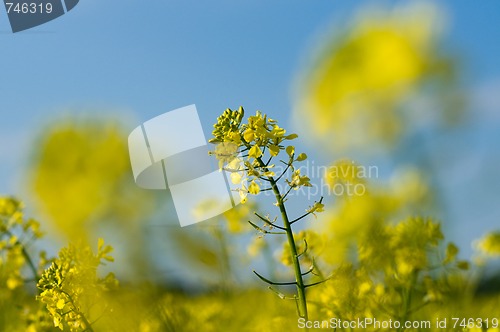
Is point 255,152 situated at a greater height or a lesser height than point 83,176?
greater

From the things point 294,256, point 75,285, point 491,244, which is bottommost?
point 491,244

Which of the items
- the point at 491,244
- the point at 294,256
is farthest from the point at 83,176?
the point at 294,256

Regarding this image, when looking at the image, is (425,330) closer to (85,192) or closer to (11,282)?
(11,282)

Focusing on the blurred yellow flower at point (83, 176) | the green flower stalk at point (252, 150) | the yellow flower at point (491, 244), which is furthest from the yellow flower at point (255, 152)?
the yellow flower at point (491, 244)

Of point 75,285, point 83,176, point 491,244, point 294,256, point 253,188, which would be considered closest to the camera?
point 294,256

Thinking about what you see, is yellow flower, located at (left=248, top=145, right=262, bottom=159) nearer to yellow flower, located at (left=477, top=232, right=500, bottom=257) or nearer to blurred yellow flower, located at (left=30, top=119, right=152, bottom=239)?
blurred yellow flower, located at (left=30, top=119, right=152, bottom=239)

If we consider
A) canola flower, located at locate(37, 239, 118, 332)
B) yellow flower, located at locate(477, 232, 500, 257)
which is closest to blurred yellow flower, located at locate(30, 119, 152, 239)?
canola flower, located at locate(37, 239, 118, 332)

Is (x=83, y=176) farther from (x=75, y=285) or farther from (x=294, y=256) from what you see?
(x=294, y=256)

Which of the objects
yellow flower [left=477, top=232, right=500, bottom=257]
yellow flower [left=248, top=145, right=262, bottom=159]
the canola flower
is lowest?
yellow flower [left=477, top=232, right=500, bottom=257]

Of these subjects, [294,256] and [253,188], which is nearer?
[294,256]

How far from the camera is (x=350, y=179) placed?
164 cm

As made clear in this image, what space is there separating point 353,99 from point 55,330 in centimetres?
205

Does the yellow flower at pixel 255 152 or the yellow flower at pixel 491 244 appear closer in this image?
the yellow flower at pixel 255 152

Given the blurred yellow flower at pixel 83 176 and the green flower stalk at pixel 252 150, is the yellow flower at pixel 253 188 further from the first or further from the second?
the blurred yellow flower at pixel 83 176
